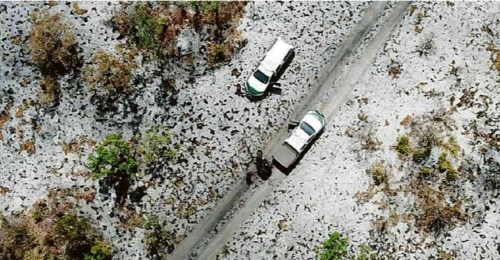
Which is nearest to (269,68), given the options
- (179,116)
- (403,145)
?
(179,116)

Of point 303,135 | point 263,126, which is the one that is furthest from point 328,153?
point 263,126

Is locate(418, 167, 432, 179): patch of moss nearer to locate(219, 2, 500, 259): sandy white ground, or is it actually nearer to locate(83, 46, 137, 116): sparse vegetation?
locate(219, 2, 500, 259): sandy white ground

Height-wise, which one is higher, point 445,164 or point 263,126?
point 445,164

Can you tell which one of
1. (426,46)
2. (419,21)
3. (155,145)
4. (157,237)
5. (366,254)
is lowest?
(157,237)

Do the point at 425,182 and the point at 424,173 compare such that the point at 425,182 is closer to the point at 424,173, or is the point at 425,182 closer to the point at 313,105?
the point at 424,173

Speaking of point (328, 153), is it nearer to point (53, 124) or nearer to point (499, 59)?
point (499, 59)

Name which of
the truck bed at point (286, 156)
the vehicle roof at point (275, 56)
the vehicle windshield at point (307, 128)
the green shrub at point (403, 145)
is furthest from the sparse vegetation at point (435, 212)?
the vehicle roof at point (275, 56)
